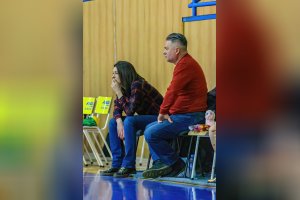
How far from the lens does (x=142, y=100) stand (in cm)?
392

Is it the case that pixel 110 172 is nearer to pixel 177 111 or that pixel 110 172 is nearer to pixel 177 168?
pixel 177 168

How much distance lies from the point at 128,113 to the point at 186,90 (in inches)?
25.8

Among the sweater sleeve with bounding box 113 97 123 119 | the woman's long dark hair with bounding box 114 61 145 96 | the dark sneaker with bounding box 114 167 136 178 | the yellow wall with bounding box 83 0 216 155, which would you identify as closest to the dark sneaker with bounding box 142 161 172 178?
the dark sneaker with bounding box 114 167 136 178

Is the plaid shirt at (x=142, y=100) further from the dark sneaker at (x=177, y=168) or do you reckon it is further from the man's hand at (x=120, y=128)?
the dark sneaker at (x=177, y=168)

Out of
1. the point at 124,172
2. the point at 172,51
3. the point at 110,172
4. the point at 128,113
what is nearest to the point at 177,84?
the point at 172,51

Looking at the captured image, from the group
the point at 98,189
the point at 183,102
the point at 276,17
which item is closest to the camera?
the point at 276,17

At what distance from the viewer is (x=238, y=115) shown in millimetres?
554

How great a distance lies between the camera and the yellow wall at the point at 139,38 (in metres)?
4.29

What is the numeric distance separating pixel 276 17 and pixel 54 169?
35 centimetres

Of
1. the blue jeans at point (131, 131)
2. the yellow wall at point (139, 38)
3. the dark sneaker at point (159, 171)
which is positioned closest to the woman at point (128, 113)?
the blue jeans at point (131, 131)

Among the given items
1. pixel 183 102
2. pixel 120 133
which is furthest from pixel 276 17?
pixel 120 133

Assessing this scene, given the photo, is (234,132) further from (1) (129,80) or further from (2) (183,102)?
(1) (129,80)

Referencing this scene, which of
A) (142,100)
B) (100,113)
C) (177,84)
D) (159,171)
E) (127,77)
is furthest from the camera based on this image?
(100,113)

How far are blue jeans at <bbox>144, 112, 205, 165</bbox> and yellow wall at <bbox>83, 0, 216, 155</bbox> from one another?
28.9 inches
